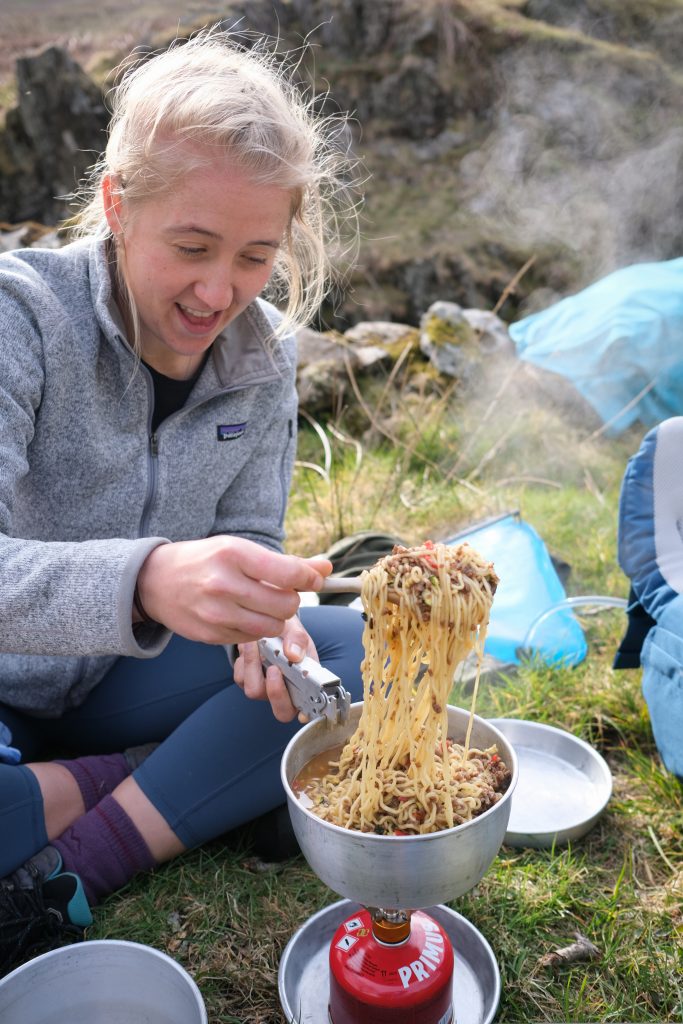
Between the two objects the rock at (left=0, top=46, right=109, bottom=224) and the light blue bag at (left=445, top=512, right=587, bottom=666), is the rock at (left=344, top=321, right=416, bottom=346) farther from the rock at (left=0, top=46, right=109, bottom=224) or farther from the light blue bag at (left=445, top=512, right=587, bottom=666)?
the rock at (left=0, top=46, right=109, bottom=224)

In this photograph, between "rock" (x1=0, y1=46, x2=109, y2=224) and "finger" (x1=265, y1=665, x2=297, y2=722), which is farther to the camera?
"rock" (x1=0, y1=46, x2=109, y2=224)

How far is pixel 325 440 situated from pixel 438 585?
3.56 m

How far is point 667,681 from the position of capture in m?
2.61

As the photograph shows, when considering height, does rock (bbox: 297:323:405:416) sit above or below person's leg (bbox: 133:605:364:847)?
below

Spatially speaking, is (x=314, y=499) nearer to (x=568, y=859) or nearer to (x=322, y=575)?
(x=568, y=859)

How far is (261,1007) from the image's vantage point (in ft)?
6.79

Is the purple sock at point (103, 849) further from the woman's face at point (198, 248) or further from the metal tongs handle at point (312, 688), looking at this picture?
→ the woman's face at point (198, 248)

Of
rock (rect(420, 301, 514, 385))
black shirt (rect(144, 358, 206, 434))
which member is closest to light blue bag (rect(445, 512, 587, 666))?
black shirt (rect(144, 358, 206, 434))

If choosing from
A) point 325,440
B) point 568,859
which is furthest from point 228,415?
point 325,440

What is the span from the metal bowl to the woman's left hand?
383 millimetres

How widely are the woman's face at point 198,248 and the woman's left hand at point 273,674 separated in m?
0.79

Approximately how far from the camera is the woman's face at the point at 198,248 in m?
2.07

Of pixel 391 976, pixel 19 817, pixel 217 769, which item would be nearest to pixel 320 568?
pixel 391 976

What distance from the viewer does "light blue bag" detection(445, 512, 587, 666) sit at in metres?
3.52
